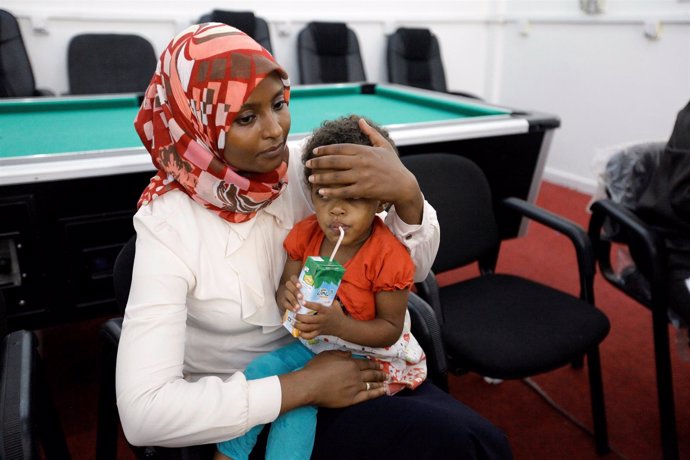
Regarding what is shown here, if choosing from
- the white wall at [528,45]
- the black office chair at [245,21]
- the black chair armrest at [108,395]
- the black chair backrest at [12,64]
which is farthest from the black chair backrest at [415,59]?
the black chair armrest at [108,395]

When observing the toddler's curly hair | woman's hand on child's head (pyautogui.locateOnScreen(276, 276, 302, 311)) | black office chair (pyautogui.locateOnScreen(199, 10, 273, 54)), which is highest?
black office chair (pyautogui.locateOnScreen(199, 10, 273, 54))

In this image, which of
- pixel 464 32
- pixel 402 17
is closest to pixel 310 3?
pixel 402 17

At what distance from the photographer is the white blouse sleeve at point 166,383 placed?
34.2 inches

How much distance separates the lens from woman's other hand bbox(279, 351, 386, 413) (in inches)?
37.0

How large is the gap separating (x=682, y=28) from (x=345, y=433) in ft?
11.6

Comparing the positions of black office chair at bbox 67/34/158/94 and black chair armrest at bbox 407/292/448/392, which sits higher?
black office chair at bbox 67/34/158/94

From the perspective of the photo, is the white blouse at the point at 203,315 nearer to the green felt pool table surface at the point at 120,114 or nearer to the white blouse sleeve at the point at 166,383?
the white blouse sleeve at the point at 166,383

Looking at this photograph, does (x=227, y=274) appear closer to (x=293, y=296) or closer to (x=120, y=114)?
(x=293, y=296)

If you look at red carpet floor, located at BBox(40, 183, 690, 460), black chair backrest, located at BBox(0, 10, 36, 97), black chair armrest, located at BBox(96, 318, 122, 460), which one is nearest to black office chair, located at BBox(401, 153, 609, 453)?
red carpet floor, located at BBox(40, 183, 690, 460)

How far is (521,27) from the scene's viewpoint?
A: 4.48 m

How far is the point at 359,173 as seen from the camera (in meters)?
0.92

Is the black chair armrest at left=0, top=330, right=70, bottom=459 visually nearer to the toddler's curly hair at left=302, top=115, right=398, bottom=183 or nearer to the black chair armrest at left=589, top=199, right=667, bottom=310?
the toddler's curly hair at left=302, top=115, right=398, bottom=183

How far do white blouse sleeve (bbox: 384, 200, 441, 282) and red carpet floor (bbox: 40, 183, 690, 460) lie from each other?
959mm

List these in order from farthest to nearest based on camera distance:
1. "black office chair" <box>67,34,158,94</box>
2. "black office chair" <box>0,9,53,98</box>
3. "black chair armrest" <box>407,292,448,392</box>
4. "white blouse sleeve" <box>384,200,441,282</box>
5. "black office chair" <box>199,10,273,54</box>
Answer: "black office chair" <box>199,10,273,54</box>
"black office chair" <box>67,34,158,94</box>
"black office chair" <box>0,9,53,98</box>
"black chair armrest" <box>407,292,448,392</box>
"white blouse sleeve" <box>384,200,441,282</box>
